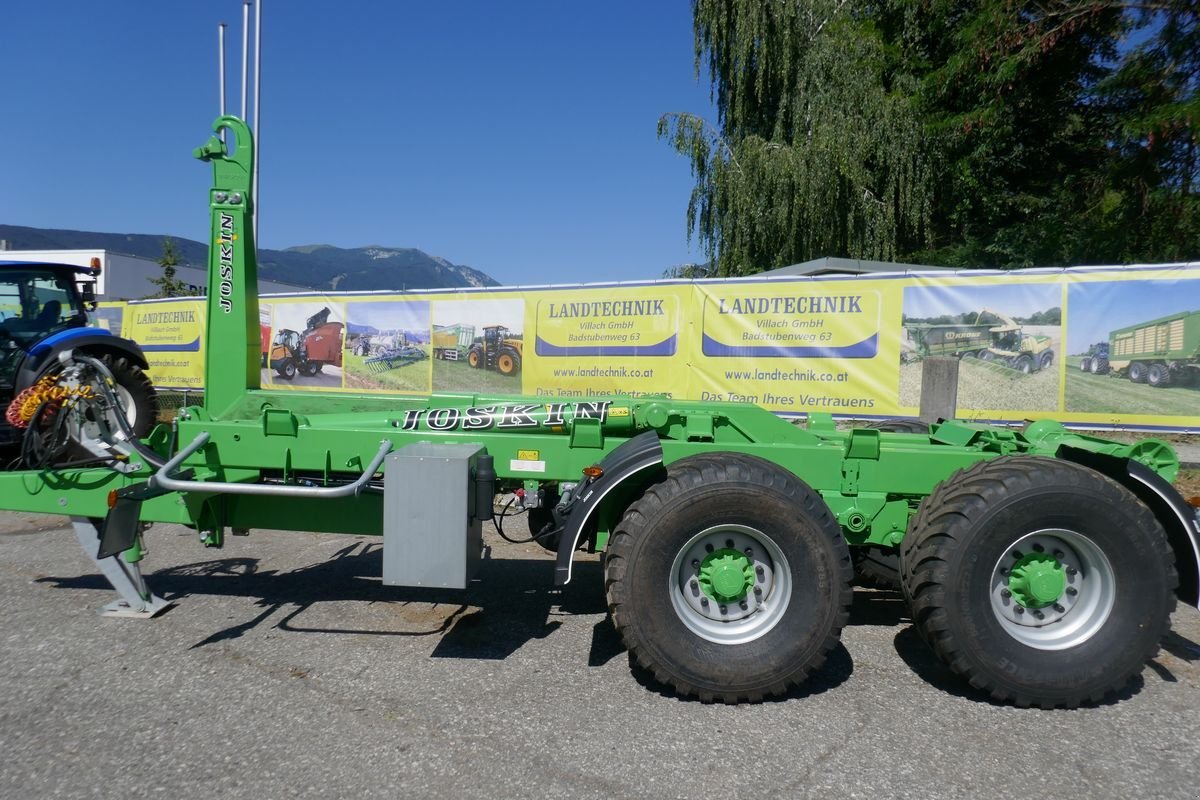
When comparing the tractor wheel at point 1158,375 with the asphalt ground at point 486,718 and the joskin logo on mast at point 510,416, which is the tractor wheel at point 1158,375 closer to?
the asphalt ground at point 486,718

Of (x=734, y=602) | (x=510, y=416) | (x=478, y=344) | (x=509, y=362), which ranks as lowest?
(x=734, y=602)

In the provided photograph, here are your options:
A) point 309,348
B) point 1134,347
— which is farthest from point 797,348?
point 309,348

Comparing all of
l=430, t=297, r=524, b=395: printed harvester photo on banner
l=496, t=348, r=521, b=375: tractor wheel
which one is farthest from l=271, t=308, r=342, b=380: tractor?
l=496, t=348, r=521, b=375: tractor wheel

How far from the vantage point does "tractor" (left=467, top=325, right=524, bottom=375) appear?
36.9 feet

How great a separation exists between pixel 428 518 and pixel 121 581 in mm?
2130

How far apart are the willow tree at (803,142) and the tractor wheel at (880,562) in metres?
14.3

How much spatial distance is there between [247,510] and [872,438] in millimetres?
3437

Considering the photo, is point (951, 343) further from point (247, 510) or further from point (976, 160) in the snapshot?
point (976, 160)

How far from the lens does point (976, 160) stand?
787 inches

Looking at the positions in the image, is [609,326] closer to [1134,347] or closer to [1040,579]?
[1134,347]

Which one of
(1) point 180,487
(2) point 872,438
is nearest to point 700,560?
(2) point 872,438

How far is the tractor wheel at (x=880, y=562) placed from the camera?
426 centimetres

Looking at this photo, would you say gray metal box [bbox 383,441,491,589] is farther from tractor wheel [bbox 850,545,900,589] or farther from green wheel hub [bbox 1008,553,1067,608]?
green wheel hub [bbox 1008,553,1067,608]

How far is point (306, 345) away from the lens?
13.0 meters
